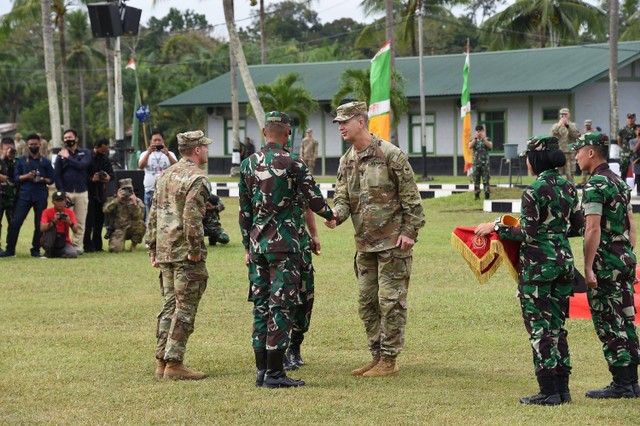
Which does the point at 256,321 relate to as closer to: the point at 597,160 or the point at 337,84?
the point at 597,160

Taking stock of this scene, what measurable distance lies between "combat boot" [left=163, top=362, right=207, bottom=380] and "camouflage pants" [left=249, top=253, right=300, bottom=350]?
563 millimetres

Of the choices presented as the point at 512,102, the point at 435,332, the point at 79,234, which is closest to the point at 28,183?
the point at 79,234

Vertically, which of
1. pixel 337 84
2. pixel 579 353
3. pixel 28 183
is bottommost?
pixel 579 353

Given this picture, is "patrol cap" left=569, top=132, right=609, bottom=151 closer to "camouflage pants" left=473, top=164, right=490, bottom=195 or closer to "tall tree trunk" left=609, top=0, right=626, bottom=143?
"camouflage pants" left=473, top=164, right=490, bottom=195

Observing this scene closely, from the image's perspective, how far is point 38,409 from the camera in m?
7.30

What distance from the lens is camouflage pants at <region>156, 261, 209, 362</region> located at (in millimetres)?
8289

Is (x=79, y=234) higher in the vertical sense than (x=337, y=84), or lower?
lower

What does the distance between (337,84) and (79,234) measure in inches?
1208

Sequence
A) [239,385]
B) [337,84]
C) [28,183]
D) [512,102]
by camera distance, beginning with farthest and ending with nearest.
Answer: [337,84] < [512,102] < [28,183] < [239,385]

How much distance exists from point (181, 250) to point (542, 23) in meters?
44.8

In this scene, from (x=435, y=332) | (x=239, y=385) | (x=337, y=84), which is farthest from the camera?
(x=337, y=84)

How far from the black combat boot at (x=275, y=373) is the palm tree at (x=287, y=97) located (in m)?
→ 35.3

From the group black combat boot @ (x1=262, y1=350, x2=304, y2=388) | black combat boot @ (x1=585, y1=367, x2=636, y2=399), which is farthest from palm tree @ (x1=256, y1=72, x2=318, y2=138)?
black combat boot @ (x1=585, y1=367, x2=636, y2=399)

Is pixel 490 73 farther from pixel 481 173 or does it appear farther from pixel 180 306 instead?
pixel 180 306
